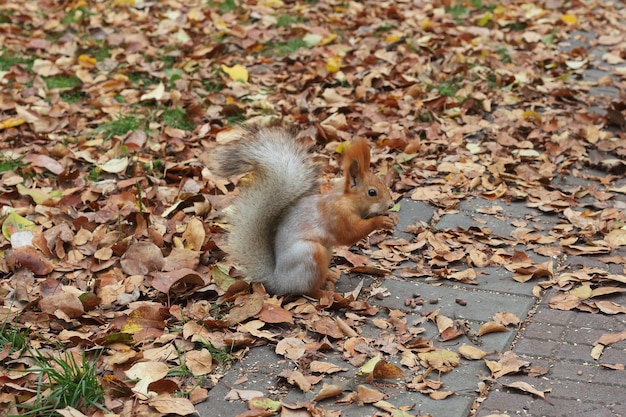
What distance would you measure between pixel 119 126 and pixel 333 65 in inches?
61.8

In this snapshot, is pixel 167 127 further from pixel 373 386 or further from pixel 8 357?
pixel 373 386

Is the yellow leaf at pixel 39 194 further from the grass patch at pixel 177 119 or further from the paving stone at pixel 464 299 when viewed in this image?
the paving stone at pixel 464 299

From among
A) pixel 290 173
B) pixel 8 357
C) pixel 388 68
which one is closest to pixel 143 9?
pixel 388 68

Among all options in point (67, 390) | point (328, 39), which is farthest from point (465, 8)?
point (67, 390)

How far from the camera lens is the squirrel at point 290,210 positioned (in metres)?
3.50

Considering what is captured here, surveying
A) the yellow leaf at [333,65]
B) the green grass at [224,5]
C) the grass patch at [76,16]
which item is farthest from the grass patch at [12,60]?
the yellow leaf at [333,65]

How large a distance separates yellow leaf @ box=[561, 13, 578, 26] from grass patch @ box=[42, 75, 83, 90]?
387 centimetres

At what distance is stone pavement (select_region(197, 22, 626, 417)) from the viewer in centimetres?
284

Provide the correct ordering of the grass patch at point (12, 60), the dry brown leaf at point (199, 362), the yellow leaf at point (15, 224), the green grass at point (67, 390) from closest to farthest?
the green grass at point (67, 390) → the dry brown leaf at point (199, 362) → the yellow leaf at point (15, 224) → the grass patch at point (12, 60)

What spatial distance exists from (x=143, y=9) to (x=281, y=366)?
5.03 meters

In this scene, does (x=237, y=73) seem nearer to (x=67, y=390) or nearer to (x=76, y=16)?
(x=76, y=16)

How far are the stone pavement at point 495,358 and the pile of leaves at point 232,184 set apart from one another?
0.06 m

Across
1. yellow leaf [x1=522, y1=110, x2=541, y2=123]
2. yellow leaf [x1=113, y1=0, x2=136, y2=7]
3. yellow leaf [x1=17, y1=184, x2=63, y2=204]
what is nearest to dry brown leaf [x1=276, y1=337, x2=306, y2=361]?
yellow leaf [x1=17, y1=184, x2=63, y2=204]

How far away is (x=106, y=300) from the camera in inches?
142
